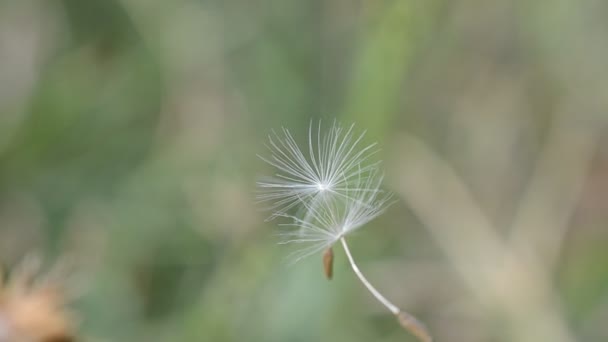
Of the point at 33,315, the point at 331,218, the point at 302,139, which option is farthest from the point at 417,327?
the point at 302,139

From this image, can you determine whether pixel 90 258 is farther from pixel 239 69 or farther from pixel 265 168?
pixel 239 69

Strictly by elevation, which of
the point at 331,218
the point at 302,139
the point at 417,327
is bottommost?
the point at 417,327

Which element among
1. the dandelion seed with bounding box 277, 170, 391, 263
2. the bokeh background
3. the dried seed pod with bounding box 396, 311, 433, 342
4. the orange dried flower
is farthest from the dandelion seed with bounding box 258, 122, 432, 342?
the bokeh background

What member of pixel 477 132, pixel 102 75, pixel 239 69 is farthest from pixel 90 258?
pixel 477 132

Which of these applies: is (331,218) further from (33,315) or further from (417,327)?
(33,315)

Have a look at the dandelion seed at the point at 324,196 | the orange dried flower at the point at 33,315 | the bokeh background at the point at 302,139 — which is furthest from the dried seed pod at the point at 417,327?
the bokeh background at the point at 302,139

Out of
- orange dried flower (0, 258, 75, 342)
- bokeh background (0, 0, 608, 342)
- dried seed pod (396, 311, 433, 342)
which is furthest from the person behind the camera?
bokeh background (0, 0, 608, 342)

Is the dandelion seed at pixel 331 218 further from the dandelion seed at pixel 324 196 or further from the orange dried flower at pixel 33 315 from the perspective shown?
the orange dried flower at pixel 33 315

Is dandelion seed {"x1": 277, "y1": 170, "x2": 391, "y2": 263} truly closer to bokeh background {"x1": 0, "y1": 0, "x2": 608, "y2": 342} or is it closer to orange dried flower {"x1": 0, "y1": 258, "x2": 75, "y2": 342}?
orange dried flower {"x1": 0, "y1": 258, "x2": 75, "y2": 342}
